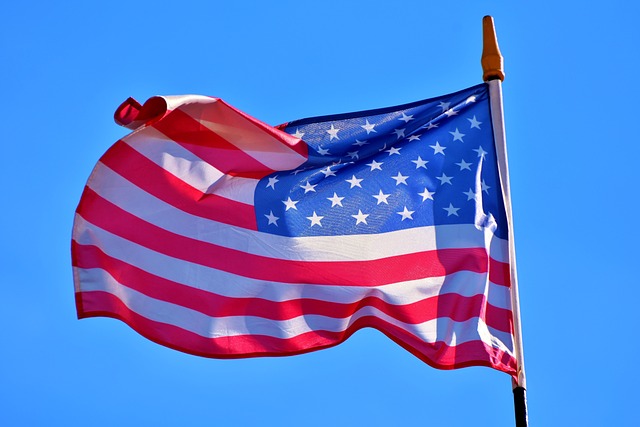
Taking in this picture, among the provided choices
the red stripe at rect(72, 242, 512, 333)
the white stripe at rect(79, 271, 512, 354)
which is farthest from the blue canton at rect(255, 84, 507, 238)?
the white stripe at rect(79, 271, 512, 354)

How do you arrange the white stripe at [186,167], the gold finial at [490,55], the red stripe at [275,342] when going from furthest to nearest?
the white stripe at [186,167] < the gold finial at [490,55] < the red stripe at [275,342]

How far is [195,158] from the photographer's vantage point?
1680cm

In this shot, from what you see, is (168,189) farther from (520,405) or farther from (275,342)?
(520,405)

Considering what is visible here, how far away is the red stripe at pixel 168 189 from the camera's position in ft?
54.2

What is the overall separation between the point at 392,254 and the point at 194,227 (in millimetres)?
2146

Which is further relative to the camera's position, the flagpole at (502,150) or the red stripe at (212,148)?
the red stripe at (212,148)

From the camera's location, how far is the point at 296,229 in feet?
53.5

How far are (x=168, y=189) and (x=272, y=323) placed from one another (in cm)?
192

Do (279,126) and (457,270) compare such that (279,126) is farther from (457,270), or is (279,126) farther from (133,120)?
(457,270)

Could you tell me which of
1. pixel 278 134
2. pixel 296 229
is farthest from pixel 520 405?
pixel 278 134

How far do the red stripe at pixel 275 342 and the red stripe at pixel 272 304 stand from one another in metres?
0.19

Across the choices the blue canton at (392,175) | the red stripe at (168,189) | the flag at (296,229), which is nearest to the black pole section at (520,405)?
the flag at (296,229)

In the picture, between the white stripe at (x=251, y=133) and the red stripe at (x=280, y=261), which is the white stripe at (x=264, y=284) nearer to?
the red stripe at (x=280, y=261)

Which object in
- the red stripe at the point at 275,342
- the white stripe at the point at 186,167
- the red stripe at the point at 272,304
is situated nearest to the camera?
the red stripe at the point at 275,342
